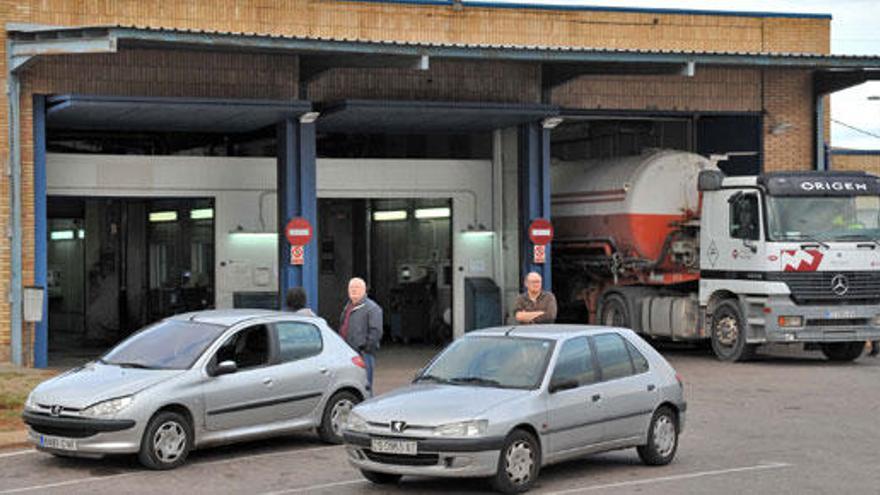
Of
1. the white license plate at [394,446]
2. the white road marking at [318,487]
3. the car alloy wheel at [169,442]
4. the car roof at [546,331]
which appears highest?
the car roof at [546,331]

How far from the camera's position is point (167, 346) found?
47.6ft

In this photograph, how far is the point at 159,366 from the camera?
1408 cm

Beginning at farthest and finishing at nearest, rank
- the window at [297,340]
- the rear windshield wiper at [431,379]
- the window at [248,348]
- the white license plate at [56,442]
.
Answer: the window at [297,340]
the window at [248,348]
the white license plate at [56,442]
the rear windshield wiper at [431,379]

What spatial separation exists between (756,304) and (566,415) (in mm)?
13105

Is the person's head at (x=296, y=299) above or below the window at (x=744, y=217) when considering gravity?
below

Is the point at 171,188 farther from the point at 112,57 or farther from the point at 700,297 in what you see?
the point at 700,297

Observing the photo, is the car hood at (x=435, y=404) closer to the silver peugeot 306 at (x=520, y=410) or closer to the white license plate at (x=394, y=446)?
the silver peugeot 306 at (x=520, y=410)

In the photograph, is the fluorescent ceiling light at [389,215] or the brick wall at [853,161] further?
the brick wall at [853,161]

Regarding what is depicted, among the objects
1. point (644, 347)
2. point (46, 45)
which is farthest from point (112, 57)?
point (644, 347)

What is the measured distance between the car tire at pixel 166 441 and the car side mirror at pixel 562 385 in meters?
3.60

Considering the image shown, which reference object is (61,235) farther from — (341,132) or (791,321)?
(791,321)

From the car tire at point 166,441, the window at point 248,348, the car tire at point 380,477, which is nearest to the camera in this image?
the car tire at point 380,477

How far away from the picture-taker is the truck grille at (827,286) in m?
24.3

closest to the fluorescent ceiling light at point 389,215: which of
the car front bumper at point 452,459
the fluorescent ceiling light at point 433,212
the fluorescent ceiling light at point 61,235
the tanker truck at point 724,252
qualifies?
the fluorescent ceiling light at point 433,212
